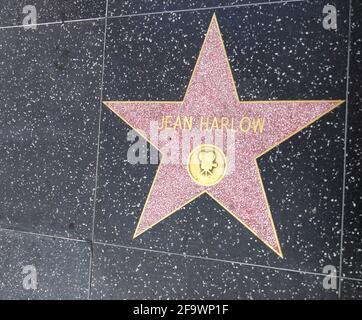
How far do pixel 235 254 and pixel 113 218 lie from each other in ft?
1.54

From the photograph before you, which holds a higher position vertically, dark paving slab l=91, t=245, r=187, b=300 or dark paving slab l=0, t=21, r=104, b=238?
dark paving slab l=0, t=21, r=104, b=238

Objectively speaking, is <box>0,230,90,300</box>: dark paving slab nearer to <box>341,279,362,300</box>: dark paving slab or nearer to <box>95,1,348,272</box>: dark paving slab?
<box>95,1,348,272</box>: dark paving slab

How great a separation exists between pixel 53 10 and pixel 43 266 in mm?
A: 1005

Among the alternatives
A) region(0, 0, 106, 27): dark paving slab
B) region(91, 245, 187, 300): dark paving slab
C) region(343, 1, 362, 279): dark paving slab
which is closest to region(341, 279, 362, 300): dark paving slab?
region(343, 1, 362, 279): dark paving slab

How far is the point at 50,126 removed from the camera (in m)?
1.80

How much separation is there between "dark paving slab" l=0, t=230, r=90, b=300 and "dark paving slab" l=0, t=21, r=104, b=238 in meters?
0.05

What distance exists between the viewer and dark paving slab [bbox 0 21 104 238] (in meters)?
1.73

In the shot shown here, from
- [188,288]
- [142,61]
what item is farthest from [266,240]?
[142,61]

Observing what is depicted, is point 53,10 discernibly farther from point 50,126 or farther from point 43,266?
point 43,266

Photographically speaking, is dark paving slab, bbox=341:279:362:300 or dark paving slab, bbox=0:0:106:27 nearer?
dark paving slab, bbox=341:279:362:300

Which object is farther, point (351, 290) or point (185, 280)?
point (185, 280)

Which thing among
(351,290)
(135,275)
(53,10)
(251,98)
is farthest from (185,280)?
(53,10)

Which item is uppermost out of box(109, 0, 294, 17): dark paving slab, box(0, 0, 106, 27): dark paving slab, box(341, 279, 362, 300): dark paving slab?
box(0, 0, 106, 27): dark paving slab

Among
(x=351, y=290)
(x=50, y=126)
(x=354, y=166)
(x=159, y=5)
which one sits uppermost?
(x=159, y=5)
